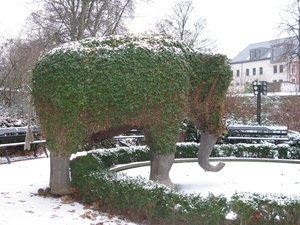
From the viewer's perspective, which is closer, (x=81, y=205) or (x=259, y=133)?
(x=81, y=205)

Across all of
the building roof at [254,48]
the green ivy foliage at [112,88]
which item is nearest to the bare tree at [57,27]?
the green ivy foliage at [112,88]

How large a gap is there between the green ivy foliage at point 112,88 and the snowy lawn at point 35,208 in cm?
92

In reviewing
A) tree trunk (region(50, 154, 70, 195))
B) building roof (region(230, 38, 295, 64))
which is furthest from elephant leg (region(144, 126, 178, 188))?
building roof (region(230, 38, 295, 64))

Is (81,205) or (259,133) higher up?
(259,133)

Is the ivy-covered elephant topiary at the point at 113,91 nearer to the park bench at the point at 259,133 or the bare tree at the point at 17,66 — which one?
the park bench at the point at 259,133

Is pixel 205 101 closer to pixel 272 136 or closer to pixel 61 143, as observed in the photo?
pixel 61 143

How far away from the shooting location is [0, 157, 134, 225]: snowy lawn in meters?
4.60

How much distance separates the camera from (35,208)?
5.19 m

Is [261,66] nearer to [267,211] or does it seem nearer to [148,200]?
[267,211]

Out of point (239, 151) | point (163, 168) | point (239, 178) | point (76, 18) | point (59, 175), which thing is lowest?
point (239, 178)

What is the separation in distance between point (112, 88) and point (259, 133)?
8.94 metres

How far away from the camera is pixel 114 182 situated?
211 inches

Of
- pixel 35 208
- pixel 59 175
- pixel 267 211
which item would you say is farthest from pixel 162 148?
pixel 35 208

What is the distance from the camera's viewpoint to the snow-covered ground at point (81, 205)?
15.7 ft
